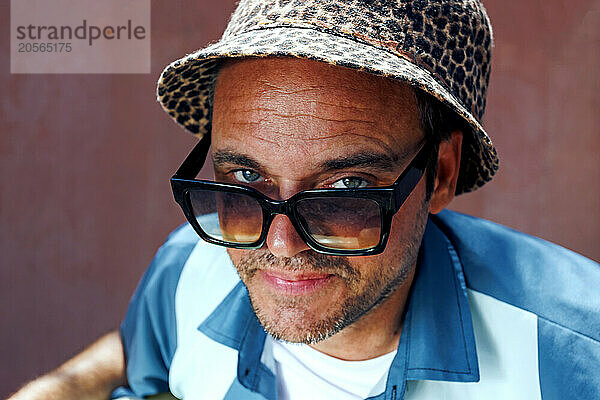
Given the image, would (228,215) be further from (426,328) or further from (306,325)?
(426,328)

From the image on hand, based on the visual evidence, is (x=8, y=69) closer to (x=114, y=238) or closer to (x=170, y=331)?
(x=114, y=238)

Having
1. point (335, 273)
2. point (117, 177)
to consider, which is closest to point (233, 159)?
point (335, 273)

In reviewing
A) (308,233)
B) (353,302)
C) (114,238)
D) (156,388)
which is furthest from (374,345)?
(114,238)

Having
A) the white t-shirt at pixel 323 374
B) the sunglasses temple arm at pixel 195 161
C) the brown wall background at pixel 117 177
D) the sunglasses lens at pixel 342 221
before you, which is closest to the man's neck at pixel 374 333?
the white t-shirt at pixel 323 374

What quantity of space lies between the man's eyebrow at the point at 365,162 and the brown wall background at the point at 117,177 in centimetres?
113

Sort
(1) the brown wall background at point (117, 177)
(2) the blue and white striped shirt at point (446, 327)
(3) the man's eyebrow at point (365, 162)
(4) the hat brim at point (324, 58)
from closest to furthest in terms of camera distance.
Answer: (4) the hat brim at point (324, 58), (3) the man's eyebrow at point (365, 162), (2) the blue and white striped shirt at point (446, 327), (1) the brown wall background at point (117, 177)

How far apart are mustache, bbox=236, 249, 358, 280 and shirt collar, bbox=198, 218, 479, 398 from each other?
21 centimetres

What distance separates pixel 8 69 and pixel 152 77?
1.63ft

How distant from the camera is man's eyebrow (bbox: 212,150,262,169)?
123cm

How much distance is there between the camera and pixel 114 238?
246cm

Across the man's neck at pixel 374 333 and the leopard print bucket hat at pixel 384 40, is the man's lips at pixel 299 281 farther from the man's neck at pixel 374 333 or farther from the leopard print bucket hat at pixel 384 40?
the leopard print bucket hat at pixel 384 40

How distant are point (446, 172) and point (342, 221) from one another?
0.35m

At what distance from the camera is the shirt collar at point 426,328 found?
1311 mm

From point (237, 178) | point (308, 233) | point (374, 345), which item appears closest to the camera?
point (308, 233)
